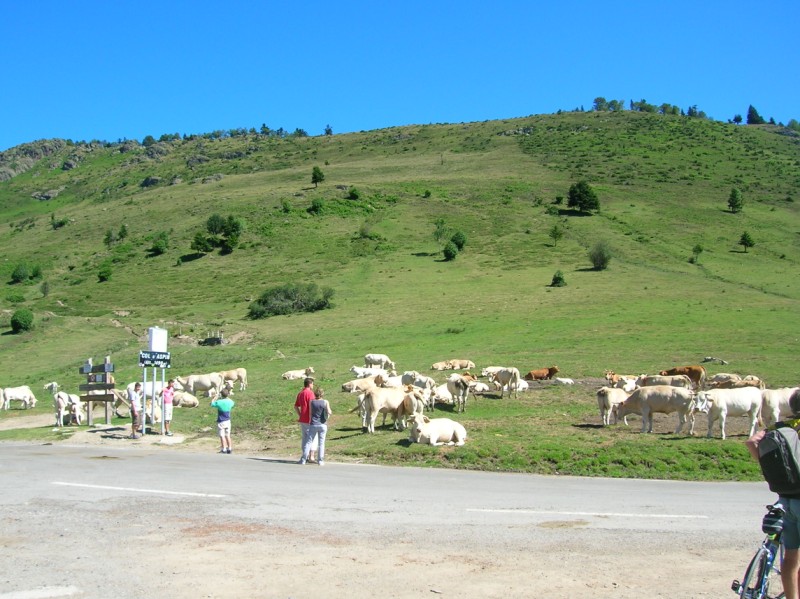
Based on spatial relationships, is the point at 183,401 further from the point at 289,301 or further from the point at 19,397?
the point at 289,301

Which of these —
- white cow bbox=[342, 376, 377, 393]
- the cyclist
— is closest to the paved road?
the cyclist

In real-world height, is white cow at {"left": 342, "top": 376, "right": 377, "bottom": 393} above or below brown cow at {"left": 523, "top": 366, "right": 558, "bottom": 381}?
→ below

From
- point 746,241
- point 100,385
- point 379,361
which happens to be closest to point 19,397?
point 100,385

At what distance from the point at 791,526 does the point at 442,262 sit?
8421 cm

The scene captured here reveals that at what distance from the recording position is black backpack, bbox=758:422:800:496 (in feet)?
23.7

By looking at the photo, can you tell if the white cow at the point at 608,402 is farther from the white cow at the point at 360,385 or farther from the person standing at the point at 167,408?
the person standing at the point at 167,408

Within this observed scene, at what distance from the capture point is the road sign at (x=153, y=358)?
85.5ft

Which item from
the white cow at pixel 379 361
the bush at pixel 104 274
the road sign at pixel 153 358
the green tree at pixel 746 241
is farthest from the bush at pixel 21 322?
the green tree at pixel 746 241

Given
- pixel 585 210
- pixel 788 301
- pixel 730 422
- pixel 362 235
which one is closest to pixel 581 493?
pixel 730 422

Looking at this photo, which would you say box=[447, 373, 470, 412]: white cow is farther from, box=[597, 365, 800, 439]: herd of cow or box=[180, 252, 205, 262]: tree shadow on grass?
box=[180, 252, 205, 262]: tree shadow on grass

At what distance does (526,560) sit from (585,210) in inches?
4315

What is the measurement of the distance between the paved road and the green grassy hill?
548 centimetres

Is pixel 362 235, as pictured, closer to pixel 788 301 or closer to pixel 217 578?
pixel 788 301

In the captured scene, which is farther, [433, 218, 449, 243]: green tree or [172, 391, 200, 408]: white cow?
[433, 218, 449, 243]: green tree
